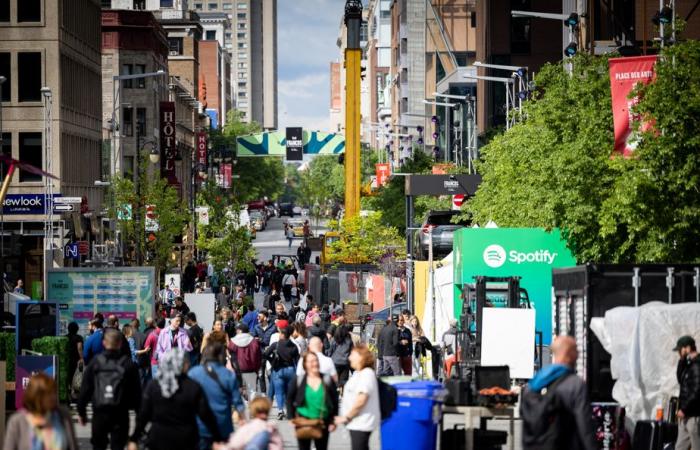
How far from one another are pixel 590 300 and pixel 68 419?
8.53 m

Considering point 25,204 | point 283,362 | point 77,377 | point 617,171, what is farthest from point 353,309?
point 283,362

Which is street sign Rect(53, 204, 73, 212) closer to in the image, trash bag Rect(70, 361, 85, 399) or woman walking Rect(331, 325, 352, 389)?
trash bag Rect(70, 361, 85, 399)

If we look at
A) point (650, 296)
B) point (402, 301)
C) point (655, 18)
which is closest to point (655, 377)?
point (650, 296)


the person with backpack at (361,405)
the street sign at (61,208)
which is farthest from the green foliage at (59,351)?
the street sign at (61,208)

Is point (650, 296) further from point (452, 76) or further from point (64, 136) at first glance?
point (452, 76)

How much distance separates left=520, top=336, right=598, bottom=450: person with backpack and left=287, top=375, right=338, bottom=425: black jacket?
241 centimetres

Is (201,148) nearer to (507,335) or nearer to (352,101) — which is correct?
(352,101)

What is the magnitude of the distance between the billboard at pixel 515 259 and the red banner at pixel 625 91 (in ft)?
8.00

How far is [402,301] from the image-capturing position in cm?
5084

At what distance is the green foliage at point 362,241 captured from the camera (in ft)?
252

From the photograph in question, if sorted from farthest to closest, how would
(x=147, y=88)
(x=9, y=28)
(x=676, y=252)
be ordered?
(x=147, y=88), (x=9, y=28), (x=676, y=252)

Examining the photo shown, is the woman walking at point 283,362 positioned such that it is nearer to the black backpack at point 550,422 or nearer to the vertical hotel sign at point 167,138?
the black backpack at point 550,422

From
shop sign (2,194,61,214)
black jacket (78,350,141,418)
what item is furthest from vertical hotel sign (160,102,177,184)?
black jacket (78,350,141,418)

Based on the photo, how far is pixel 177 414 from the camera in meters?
13.9
